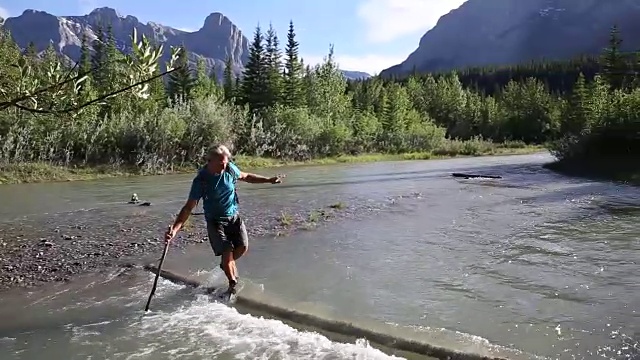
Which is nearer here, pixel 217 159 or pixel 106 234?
pixel 217 159

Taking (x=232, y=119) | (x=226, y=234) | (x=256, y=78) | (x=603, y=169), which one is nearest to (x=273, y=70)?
(x=256, y=78)

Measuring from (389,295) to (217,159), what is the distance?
10.3 feet

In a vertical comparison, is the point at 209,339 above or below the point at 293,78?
below

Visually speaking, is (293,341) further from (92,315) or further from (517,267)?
(517,267)

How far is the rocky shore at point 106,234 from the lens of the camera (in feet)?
31.2

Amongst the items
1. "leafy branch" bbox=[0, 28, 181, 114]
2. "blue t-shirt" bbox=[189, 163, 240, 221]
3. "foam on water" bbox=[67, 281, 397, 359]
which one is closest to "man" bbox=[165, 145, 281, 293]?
"blue t-shirt" bbox=[189, 163, 240, 221]

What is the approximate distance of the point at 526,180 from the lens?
26672mm

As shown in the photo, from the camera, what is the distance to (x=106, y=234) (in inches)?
504

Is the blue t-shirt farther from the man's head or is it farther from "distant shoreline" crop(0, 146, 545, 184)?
"distant shoreline" crop(0, 146, 545, 184)

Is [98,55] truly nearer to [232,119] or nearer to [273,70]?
[232,119]

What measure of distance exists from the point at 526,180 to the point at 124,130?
23428 mm

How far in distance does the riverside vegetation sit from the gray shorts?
198 cm

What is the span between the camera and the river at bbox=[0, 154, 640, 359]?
607cm

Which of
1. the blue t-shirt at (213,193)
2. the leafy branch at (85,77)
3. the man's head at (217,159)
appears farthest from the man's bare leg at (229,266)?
the leafy branch at (85,77)
